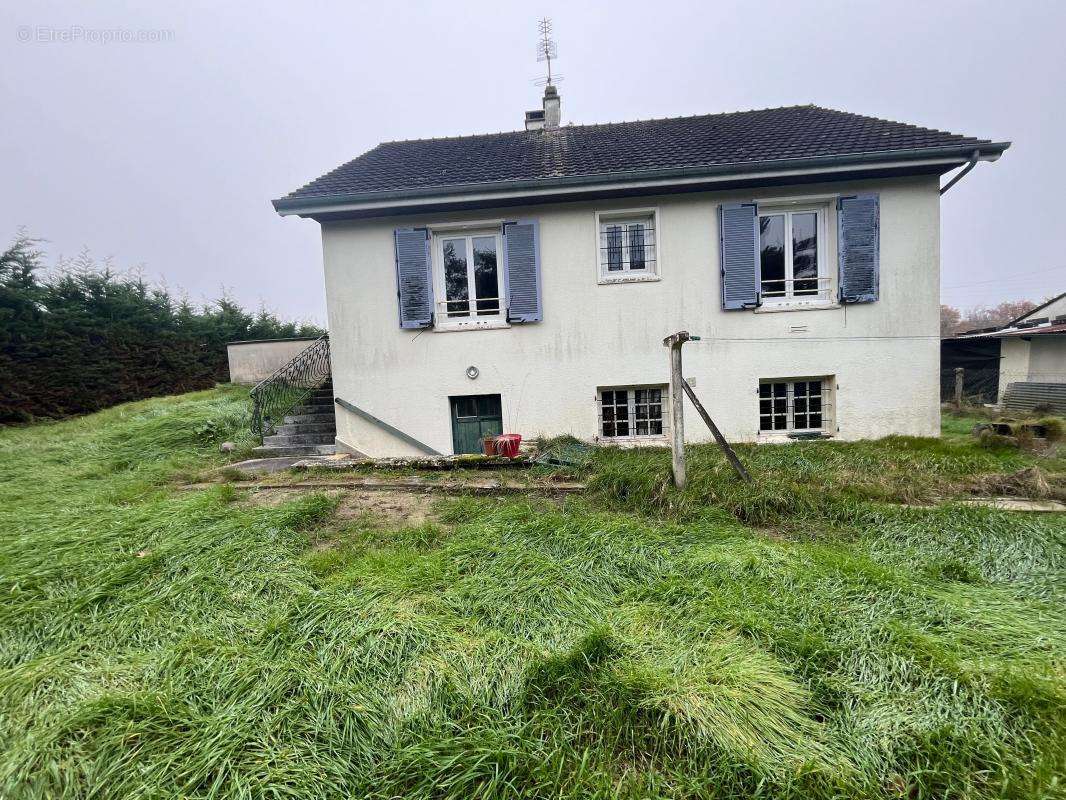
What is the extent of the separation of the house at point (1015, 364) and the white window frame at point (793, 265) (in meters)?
7.62

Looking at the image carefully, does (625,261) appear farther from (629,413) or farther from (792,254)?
(792,254)

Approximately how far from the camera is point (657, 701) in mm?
1814

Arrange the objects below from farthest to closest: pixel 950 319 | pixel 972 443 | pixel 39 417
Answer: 1. pixel 950 319
2. pixel 39 417
3. pixel 972 443

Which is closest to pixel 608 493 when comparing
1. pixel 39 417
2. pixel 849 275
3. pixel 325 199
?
pixel 849 275

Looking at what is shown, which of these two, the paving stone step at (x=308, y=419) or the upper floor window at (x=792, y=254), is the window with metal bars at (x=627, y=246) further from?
the paving stone step at (x=308, y=419)

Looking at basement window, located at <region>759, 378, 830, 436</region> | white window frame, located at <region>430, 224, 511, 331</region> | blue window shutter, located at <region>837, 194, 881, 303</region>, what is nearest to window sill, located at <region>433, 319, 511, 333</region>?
white window frame, located at <region>430, 224, 511, 331</region>

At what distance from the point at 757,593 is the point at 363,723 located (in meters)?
2.25

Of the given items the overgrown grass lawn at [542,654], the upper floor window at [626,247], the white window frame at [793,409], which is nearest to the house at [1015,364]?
the white window frame at [793,409]

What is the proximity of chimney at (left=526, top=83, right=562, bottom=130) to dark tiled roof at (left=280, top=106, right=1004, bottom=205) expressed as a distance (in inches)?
13.2

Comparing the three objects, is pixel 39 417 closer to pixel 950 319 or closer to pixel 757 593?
pixel 757 593

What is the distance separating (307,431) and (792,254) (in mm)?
9155

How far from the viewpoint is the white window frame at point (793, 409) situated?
275 inches

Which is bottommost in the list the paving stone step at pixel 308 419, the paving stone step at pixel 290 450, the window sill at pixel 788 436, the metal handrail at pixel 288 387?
the window sill at pixel 788 436

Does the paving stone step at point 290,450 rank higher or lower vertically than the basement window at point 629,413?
lower
